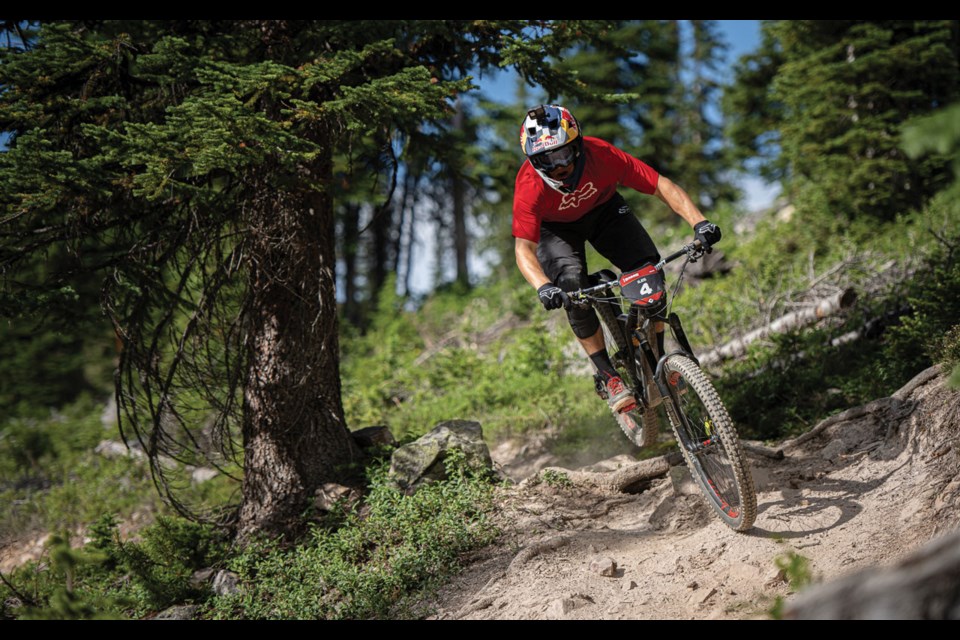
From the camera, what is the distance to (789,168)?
50.4 feet

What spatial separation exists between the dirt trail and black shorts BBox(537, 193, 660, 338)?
1556mm

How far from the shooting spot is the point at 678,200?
5.11 m

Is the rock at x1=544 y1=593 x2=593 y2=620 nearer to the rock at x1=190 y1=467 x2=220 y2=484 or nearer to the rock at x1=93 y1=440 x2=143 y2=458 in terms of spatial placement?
the rock at x1=190 y1=467 x2=220 y2=484

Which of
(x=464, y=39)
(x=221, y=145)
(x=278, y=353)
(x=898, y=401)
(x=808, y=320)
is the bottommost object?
(x=898, y=401)

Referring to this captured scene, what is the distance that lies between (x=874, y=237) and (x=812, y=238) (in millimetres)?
1233

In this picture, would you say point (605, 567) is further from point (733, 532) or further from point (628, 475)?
point (628, 475)

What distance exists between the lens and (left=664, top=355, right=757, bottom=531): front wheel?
427cm

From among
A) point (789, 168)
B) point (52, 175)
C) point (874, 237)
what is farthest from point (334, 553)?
point (789, 168)

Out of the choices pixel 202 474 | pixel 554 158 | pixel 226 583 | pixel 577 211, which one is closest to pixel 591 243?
pixel 577 211

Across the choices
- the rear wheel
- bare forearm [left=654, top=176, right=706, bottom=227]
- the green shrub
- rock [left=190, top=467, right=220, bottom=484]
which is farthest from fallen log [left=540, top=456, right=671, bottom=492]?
rock [left=190, top=467, right=220, bottom=484]

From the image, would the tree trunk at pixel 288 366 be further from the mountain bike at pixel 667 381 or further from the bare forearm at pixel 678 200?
the bare forearm at pixel 678 200

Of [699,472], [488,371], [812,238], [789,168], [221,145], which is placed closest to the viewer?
Answer: [221,145]

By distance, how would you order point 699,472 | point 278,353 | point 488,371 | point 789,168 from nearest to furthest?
point 699,472 → point 278,353 → point 488,371 → point 789,168

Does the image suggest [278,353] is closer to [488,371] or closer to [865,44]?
[488,371]
